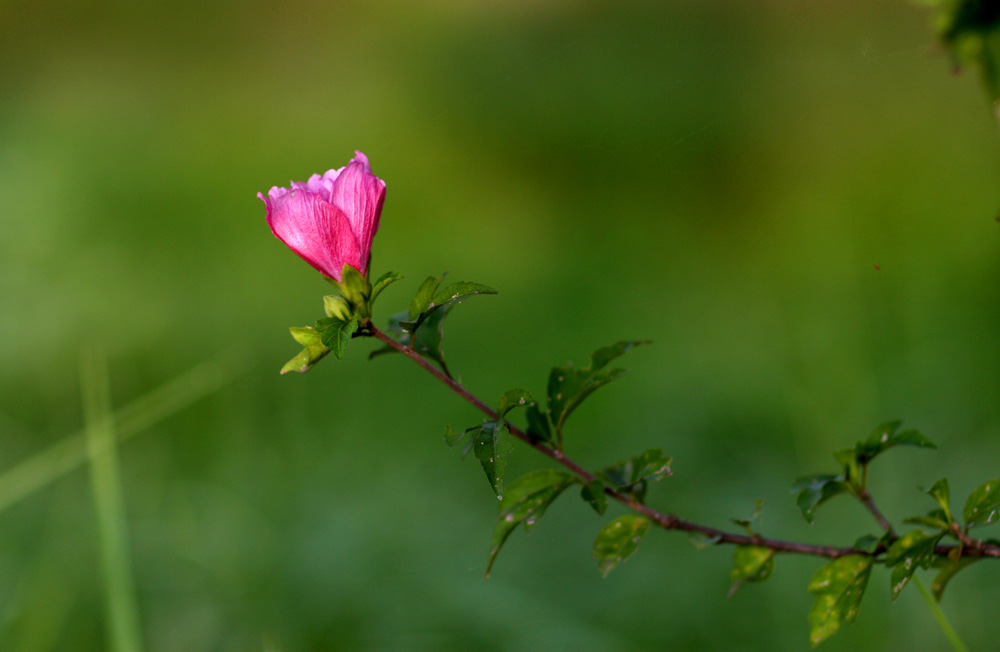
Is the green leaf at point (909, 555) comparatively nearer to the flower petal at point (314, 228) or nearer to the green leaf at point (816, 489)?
the green leaf at point (816, 489)

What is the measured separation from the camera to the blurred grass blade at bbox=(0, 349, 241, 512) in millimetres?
880

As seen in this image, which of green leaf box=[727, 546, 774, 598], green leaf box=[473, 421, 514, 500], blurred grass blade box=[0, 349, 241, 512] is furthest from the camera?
blurred grass blade box=[0, 349, 241, 512]

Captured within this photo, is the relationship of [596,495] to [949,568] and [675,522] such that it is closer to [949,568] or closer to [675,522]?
[675,522]

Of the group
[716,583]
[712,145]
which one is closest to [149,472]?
[716,583]

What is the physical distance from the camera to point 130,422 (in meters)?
0.97

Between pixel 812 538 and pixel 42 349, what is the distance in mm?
1127

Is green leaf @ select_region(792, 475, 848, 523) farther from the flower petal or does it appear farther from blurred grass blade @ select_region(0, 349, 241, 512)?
blurred grass blade @ select_region(0, 349, 241, 512)

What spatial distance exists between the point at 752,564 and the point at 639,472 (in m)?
0.08

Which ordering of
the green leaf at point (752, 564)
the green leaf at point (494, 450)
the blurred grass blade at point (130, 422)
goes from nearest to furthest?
the green leaf at point (494, 450) < the green leaf at point (752, 564) < the blurred grass blade at point (130, 422)

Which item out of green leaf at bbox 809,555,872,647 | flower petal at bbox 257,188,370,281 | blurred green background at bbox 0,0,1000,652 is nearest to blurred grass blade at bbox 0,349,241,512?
blurred green background at bbox 0,0,1000,652

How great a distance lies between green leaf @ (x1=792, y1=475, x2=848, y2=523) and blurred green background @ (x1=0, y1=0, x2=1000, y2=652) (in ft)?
0.79

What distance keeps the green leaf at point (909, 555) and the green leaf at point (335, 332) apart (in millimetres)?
241

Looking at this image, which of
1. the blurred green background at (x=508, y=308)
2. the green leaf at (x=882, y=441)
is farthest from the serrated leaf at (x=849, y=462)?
the blurred green background at (x=508, y=308)

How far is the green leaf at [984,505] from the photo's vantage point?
1.21ft
